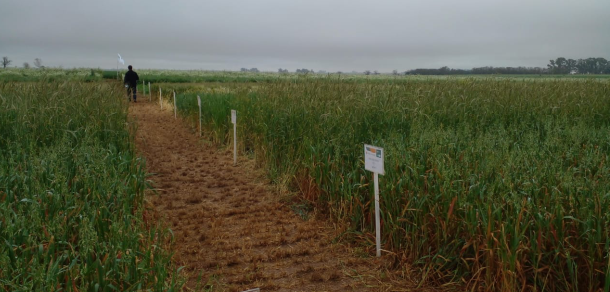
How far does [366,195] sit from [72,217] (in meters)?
2.63

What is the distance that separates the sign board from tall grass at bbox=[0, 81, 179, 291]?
176 centimetres

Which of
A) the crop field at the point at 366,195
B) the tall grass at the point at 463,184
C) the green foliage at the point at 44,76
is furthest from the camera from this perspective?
the green foliage at the point at 44,76

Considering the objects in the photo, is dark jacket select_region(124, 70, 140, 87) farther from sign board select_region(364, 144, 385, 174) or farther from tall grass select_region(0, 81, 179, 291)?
sign board select_region(364, 144, 385, 174)

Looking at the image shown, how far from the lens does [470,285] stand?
325 centimetres

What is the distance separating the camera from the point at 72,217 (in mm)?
3104

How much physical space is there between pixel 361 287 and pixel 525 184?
142 centimetres

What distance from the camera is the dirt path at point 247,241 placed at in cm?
350

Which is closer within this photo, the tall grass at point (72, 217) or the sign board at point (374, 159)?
the tall grass at point (72, 217)

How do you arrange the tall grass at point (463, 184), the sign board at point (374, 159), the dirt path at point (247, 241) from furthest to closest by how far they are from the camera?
the sign board at point (374, 159) → the dirt path at point (247, 241) → the tall grass at point (463, 184)

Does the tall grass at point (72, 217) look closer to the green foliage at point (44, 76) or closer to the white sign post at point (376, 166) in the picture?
the white sign post at point (376, 166)

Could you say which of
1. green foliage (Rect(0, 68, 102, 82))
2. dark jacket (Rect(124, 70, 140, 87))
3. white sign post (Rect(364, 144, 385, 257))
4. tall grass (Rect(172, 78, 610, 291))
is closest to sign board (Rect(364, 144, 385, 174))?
white sign post (Rect(364, 144, 385, 257))

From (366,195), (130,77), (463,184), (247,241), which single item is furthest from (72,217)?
(130,77)

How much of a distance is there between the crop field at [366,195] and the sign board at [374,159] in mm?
285

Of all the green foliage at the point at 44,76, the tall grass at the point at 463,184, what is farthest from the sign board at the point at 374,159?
the green foliage at the point at 44,76
